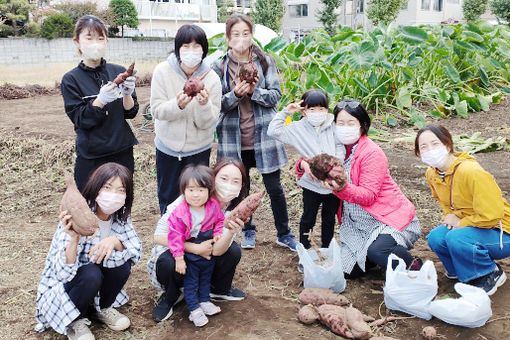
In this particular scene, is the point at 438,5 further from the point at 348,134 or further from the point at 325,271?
the point at 325,271

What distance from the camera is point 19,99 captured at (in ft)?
32.0

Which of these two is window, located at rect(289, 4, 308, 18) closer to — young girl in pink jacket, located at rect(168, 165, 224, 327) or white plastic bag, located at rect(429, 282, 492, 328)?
young girl in pink jacket, located at rect(168, 165, 224, 327)

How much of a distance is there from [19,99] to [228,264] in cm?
900

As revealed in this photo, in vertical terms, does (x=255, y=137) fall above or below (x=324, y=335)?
above

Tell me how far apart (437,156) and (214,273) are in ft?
4.20

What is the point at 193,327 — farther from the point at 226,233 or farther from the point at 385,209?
the point at 385,209

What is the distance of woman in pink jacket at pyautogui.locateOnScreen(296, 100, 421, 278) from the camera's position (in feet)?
8.26

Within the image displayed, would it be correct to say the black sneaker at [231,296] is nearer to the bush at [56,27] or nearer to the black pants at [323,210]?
the black pants at [323,210]

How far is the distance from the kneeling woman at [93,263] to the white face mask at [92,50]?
2.56ft

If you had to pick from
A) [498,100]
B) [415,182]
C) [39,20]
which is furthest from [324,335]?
[39,20]

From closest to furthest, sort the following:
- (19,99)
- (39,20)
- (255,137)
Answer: (255,137), (19,99), (39,20)

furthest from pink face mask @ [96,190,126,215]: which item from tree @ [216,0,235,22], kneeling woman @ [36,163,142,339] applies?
tree @ [216,0,235,22]

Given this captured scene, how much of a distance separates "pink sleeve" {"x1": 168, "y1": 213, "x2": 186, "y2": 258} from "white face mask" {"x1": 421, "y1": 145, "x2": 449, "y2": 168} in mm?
1272

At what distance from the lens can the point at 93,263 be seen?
7.04 feet
